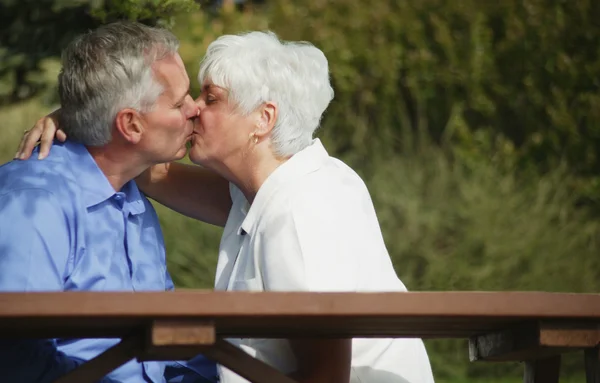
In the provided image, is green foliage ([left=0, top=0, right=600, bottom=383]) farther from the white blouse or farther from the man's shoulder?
the white blouse

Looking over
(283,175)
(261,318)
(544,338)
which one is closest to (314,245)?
(283,175)

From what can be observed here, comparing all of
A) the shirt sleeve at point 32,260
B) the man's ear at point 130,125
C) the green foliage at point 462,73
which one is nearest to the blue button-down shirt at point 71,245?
the shirt sleeve at point 32,260

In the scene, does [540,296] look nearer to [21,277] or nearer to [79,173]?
[21,277]

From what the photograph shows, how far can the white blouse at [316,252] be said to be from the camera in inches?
113

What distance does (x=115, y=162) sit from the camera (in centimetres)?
344

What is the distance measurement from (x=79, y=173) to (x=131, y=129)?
210mm

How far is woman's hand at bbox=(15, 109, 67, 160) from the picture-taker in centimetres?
329

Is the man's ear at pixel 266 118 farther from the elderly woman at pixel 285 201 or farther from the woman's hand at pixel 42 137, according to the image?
the woman's hand at pixel 42 137

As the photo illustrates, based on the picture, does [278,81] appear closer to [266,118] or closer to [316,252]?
[266,118]

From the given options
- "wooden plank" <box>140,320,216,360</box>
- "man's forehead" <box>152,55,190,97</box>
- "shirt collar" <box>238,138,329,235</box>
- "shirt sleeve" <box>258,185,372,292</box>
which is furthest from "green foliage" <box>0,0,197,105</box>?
"wooden plank" <box>140,320,216,360</box>

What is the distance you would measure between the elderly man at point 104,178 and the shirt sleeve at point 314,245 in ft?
1.73

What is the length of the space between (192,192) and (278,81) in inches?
25.1

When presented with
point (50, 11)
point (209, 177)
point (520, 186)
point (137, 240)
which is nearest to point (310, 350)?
point (137, 240)

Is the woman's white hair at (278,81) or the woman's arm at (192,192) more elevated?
the woman's white hair at (278,81)
